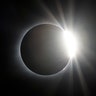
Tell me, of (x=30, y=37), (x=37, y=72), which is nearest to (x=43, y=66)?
(x=37, y=72)

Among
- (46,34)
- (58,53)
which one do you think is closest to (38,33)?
(46,34)

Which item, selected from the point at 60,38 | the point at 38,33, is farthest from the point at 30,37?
the point at 60,38

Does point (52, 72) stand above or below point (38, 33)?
below

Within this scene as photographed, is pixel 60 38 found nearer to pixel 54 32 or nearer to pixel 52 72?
pixel 54 32

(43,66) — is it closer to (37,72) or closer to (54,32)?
(37,72)

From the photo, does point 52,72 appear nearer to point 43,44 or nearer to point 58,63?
point 58,63

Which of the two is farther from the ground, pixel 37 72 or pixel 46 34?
pixel 46 34

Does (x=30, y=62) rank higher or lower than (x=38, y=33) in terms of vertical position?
lower
